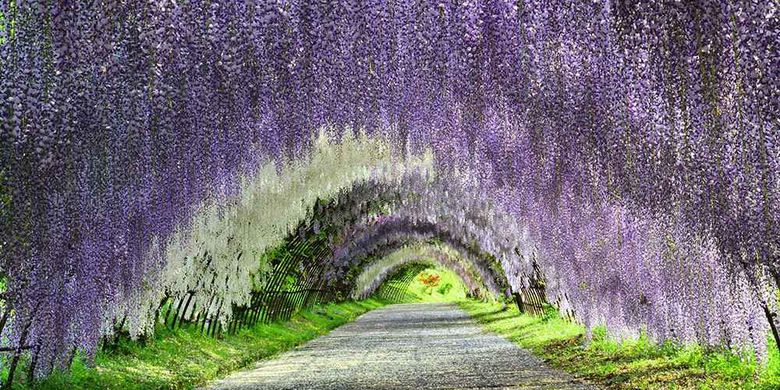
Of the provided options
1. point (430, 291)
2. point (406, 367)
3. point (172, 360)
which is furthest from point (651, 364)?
point (430, 291)

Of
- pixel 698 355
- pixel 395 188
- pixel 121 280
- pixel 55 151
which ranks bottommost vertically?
pixel 698 355

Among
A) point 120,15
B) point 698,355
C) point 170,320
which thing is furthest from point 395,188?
point 120,15

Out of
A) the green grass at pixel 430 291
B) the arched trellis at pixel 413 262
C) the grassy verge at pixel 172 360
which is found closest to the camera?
the grassy verge at pixel 172 360

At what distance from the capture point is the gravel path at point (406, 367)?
12383 mm

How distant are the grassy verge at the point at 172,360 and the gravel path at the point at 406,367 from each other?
0.52 metres

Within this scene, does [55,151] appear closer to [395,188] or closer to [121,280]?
[121,280]

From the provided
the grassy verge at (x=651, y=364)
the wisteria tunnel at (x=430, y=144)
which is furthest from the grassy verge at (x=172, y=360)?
the grassy verge at (x=651, y=364)

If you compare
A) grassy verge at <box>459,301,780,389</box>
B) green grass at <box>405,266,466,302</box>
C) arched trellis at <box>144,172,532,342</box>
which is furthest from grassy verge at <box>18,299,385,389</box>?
green grass at <box>405,266,466,302</box>

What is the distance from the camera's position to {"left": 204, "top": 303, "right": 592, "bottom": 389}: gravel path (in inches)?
488

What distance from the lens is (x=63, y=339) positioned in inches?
361

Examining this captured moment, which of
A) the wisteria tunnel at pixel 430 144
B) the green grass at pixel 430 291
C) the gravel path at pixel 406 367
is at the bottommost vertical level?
the gravel path at pixel 406 367

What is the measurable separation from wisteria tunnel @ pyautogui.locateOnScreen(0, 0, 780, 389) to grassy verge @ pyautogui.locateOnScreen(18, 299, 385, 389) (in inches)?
3.5

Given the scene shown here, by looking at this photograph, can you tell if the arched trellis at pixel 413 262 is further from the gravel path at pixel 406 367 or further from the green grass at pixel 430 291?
the gravel path at pixel 406 367

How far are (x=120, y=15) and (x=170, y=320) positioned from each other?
44.0ft
